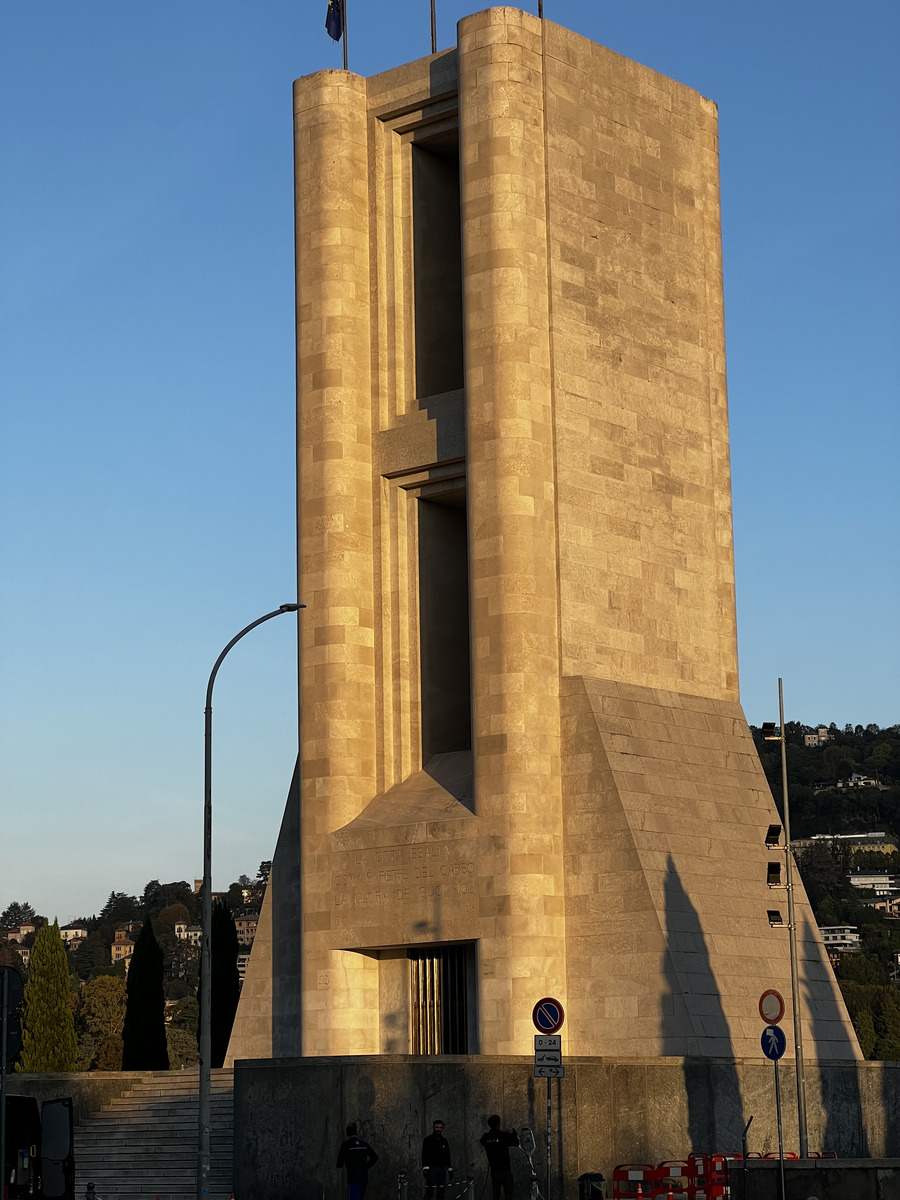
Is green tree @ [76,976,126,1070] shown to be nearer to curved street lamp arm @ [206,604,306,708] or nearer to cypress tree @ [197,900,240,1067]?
cypress tree @ [197,900,240,1067]

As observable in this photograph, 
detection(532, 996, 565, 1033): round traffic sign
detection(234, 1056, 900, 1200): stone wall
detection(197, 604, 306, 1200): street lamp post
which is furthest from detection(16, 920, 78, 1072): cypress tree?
detection(532, 996, 565, 1033): round traffic sign

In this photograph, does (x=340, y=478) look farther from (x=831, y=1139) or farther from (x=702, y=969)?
(x=831, y=1139)

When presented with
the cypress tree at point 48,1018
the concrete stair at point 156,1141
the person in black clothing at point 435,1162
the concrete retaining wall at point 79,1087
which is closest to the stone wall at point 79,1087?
the concrete retaining wall at point 79,1087

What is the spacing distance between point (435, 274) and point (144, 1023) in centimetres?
2139

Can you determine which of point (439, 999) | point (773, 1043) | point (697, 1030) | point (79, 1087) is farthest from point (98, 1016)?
point (773, 1043)

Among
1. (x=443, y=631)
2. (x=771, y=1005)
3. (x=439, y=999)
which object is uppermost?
(x=443, y=631)

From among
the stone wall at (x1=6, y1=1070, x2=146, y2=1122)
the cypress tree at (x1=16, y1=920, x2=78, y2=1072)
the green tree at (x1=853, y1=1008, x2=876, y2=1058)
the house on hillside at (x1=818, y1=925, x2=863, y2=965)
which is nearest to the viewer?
the stone wall at (x1=6, y1=1070, x2=146, y2=1122)

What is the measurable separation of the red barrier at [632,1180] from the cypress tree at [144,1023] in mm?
23842

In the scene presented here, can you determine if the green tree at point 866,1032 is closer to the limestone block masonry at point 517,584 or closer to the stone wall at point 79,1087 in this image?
the limestone block masonry at point 517,584

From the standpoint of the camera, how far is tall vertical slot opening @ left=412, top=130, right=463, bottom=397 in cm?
4309

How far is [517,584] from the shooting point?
38.6 metres

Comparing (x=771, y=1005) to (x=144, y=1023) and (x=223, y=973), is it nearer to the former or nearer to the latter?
(x=223, y=973)

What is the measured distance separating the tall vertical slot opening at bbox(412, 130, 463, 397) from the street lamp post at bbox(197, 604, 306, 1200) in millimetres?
13252

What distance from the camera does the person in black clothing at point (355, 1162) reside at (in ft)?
94.4
